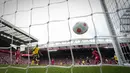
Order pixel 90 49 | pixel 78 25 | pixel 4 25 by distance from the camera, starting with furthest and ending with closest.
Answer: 1. pixel 90 49
2. pixel 4 25
3. pixel 78 25

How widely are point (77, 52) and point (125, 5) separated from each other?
18.8 metres

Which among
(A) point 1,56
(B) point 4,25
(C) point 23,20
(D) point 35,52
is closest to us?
(C) point 23,20

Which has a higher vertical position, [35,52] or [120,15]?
[120,15]

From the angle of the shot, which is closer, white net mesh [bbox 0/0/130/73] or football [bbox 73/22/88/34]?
white net mesh [bbox 0/0/130/73]

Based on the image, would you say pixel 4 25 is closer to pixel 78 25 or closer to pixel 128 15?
pixel 78 25

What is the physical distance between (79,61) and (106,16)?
1777cm

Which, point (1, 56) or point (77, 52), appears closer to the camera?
point (1, 56)

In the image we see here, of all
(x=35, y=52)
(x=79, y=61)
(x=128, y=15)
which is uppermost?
(x=128, y=15)

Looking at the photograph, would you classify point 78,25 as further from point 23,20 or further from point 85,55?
point 85,55

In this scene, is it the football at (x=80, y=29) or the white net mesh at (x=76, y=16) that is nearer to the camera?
the white net mesh at (x=76, y=16)

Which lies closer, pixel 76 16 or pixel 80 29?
pixel 76 16

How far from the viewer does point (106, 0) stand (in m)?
4.42

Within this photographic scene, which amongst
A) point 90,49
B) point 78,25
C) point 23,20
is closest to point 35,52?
point 23,20

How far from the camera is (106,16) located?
13.8 ft
